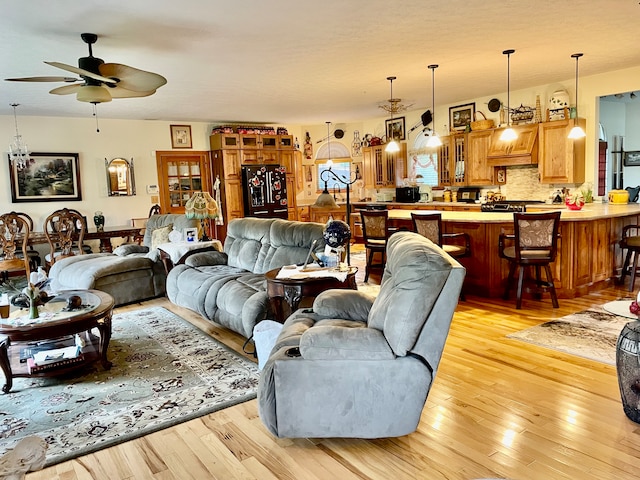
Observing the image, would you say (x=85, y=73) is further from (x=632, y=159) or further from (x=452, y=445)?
(x=632, y=159)

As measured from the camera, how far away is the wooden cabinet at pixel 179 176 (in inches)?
349

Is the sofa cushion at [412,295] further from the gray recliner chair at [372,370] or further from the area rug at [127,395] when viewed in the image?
the area rug at [127,395]

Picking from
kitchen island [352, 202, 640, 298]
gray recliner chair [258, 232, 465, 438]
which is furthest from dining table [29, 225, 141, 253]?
gray recliner chair [258, 232, 465, 438]

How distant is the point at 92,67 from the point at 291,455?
10.00ft

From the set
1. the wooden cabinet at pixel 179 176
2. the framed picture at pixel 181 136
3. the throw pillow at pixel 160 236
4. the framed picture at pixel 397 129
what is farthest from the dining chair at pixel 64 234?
the framed picture at pixel 397 129

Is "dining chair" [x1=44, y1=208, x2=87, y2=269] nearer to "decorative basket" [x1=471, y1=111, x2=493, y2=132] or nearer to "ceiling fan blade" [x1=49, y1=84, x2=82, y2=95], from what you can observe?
"ceiling fan blade" [x1=49, y1=84, x2=82, y2=95]

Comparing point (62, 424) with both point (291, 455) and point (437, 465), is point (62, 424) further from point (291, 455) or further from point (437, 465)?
point (437, 465)

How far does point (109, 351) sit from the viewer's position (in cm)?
397

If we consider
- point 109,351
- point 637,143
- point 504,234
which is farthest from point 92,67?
point 637,143

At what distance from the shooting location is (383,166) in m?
9.62

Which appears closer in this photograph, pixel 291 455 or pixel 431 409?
pixel 291 455

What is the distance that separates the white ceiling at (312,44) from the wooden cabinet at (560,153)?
0.65 meters

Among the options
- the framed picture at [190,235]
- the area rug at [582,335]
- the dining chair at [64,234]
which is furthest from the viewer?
the dining chair at [64,234]

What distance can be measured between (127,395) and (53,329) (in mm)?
668
